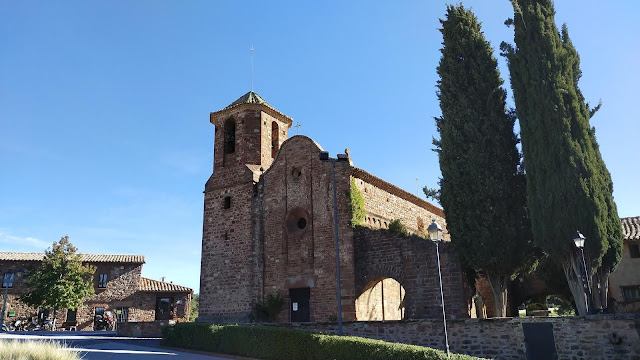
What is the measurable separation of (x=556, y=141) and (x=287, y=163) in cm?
1243

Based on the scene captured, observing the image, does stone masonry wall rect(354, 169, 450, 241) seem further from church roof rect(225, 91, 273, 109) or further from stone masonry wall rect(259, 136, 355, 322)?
church roof rect(225, 91, 273, 109)

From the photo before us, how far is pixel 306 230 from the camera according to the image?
2169 cm

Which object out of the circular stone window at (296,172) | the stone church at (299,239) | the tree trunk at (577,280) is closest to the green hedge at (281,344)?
the stone church at (299,239)

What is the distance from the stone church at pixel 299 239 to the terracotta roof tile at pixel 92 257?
1935cm

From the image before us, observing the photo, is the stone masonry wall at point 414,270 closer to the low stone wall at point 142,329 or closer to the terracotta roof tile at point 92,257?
the low stone wall at point 142,329

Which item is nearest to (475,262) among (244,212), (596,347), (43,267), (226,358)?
(596,347)

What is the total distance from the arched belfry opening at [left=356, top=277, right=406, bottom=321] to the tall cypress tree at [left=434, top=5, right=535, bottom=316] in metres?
4.78

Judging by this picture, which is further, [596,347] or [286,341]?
[286,341]

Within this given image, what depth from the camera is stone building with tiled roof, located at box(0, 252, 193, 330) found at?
3738 cm

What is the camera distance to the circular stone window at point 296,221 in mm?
22172

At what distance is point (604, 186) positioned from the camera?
15734mm

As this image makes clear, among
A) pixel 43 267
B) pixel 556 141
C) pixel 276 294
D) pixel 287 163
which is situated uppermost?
pixel 287 163

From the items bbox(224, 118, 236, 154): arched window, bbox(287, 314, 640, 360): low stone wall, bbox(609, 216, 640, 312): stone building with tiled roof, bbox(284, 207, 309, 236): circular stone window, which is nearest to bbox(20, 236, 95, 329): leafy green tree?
bbox(224, 118, 236, 154): arched window

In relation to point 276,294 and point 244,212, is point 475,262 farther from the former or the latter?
point 244,212
